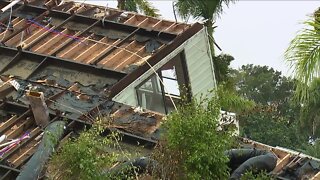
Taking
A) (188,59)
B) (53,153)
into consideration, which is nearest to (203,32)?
(188,59)

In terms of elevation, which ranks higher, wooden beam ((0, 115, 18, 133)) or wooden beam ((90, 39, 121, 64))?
wooden beam ((90, 39, 121, 64))

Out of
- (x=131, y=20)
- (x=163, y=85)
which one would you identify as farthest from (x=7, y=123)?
(x=131, y=20)

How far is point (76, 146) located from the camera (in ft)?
29.1

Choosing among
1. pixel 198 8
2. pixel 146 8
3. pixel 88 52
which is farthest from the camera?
pixel 146 8

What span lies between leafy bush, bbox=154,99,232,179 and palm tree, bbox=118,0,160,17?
15422mm

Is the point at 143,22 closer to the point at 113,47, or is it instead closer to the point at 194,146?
the point at 113,47

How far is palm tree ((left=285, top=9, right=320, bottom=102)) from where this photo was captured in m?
9.45

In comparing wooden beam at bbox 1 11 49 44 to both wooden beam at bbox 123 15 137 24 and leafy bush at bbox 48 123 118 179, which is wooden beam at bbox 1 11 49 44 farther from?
leafy bush at bbox 48 123 118 179

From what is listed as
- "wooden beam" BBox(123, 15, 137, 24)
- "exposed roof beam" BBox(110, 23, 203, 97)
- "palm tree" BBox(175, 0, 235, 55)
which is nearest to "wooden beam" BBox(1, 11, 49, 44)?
"wooden beam" BBox(123, 15, 137, 24)

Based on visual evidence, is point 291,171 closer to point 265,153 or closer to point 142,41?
point 265,153

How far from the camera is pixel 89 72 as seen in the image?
14.9 meters

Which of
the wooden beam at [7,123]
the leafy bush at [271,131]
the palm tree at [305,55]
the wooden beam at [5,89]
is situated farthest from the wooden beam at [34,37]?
the leafy bush at [271,131]

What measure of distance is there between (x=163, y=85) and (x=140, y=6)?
407 inches

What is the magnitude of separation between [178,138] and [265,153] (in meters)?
2.77
